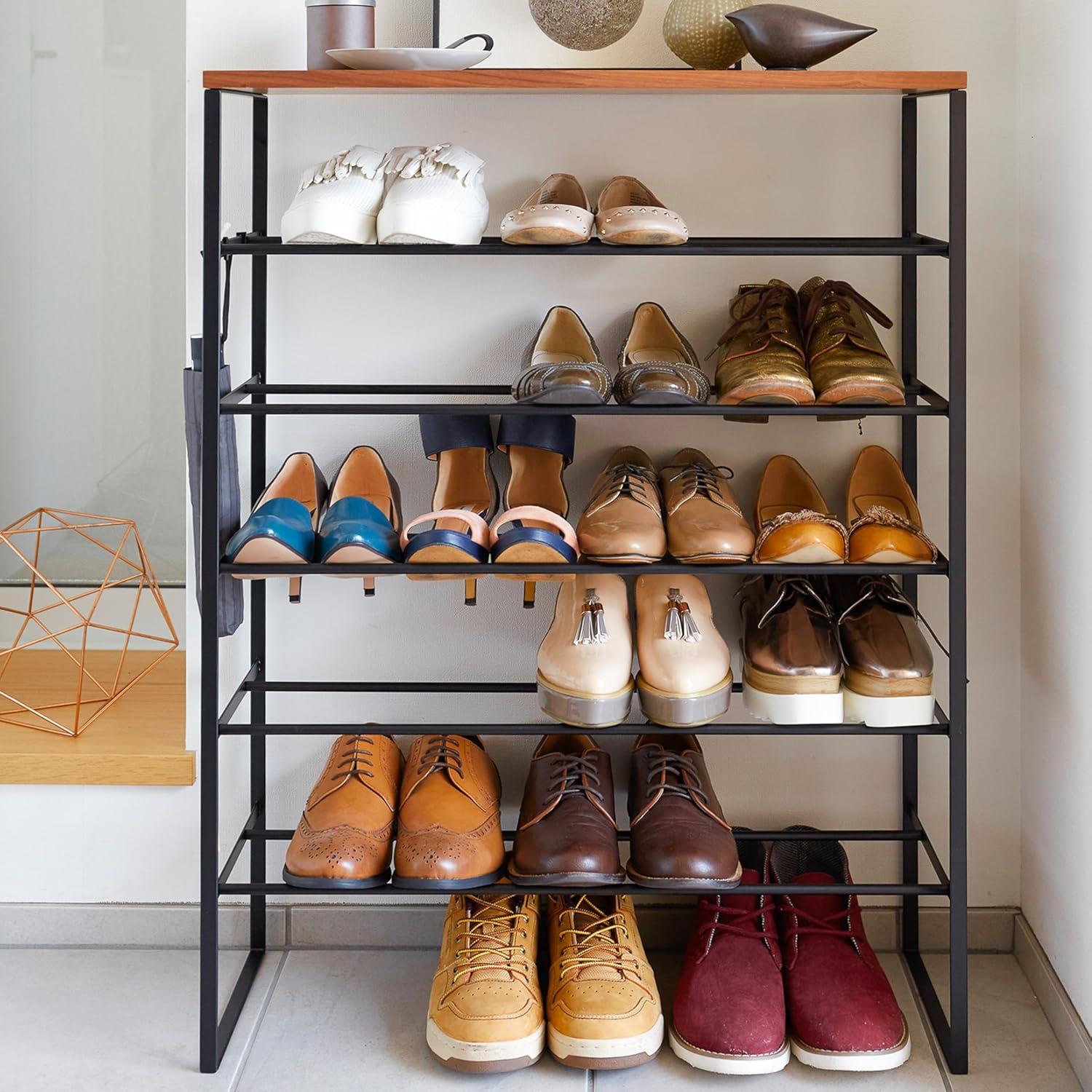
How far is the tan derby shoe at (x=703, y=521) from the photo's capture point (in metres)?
1.48

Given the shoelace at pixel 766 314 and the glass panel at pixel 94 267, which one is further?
the glass panel at pixel 94 267

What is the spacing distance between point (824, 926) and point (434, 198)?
1145mm

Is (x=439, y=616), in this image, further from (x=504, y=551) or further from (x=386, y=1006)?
(x=386, y=1006)

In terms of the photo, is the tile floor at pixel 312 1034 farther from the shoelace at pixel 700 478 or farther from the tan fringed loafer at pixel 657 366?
the tan fringed loafer at pixel 657 366

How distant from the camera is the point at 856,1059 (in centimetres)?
149

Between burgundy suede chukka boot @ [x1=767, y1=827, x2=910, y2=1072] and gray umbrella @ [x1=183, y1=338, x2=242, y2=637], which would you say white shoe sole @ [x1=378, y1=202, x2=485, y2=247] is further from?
burgundy suede chukka boot @ [x1=767, y1=827, x2=910, y2=1072]

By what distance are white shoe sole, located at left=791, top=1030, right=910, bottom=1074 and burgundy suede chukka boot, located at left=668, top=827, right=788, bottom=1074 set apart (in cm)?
4

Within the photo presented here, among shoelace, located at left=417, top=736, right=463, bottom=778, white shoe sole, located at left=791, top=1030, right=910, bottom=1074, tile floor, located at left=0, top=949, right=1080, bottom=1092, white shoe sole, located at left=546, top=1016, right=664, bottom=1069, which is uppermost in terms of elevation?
shoelace, located at left=417, top=736, right=463, bottom=778

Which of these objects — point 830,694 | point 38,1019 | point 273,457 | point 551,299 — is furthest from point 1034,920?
point 38,1019

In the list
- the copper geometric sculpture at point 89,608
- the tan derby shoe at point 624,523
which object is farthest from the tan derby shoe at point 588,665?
the copper geometric sculpture at point 89,608

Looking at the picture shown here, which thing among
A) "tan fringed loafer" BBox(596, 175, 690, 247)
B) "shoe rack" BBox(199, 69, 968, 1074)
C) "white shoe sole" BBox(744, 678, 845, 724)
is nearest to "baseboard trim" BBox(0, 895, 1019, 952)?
"shoe rack" BBox(199, 69, 968, 1074)

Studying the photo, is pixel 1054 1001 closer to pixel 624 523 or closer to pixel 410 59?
pixel 624 523

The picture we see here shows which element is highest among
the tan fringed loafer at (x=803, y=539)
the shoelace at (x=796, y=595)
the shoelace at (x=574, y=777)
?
the tan fringed loafer at (x=803, y=539)

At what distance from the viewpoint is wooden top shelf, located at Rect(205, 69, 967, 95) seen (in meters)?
1.40
